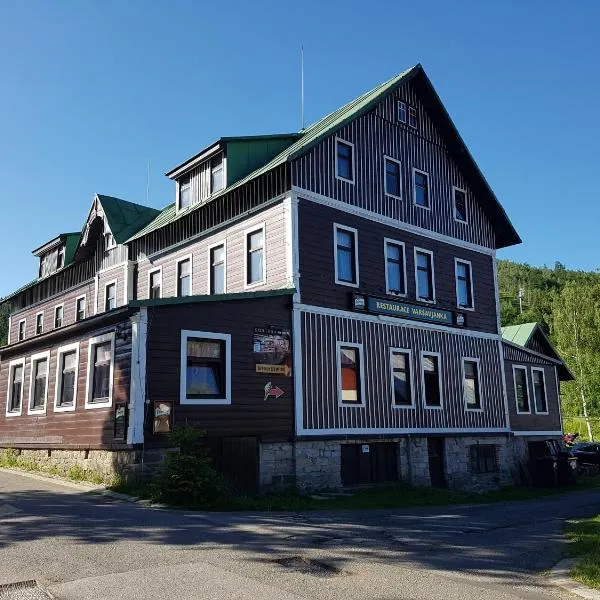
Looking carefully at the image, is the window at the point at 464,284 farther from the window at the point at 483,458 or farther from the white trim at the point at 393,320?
the window at the point at 483,458

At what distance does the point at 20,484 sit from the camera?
16.9m

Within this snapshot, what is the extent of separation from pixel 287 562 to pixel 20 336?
111 feet

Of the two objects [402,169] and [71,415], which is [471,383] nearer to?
[402,169]

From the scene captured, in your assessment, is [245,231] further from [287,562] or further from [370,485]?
[287,562]

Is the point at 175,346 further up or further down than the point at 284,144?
further down

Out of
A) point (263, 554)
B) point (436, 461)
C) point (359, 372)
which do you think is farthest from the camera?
point (436, 461)

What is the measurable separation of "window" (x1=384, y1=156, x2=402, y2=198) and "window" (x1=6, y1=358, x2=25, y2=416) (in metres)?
14.5

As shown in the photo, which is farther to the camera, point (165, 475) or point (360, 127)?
point (360, 127)

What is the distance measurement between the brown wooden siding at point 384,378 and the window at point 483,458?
88 centimetres

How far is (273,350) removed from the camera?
61.7 ft

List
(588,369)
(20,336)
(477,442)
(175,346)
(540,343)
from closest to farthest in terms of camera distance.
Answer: (175,346), (477,442), (540,343), (20,336), (588,369)

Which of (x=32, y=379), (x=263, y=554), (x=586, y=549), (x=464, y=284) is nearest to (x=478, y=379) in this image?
(x=464, y=284)

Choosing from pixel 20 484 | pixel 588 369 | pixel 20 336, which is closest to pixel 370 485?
pixel 20 484

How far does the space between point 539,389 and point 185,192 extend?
60.9 feet
